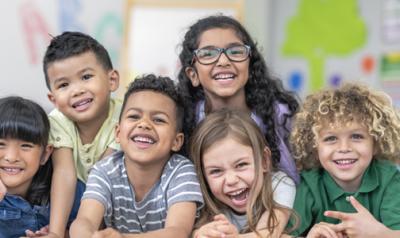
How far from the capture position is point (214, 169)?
1.52 metres

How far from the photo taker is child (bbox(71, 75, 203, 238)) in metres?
1.46

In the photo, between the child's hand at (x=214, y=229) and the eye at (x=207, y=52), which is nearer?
the child's hand at (x=214, y=229)

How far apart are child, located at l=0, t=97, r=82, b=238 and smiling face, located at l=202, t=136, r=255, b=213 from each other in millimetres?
460

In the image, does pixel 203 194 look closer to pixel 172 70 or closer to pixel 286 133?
pixel 286 133

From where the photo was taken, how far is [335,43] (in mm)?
3691

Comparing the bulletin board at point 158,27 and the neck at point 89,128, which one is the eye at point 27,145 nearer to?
the neck at point 89,128

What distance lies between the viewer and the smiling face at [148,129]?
148cm

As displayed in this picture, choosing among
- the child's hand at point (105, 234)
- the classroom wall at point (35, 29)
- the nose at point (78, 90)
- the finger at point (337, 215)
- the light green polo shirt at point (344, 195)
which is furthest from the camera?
the classroom wall at point (35, 29)

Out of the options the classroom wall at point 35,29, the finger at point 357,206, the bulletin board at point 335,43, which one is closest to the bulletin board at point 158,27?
the classroom wall at point 35,29

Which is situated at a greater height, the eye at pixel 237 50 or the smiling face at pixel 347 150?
the eye at pixel 237 50

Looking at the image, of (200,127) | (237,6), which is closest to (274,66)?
(237,6)

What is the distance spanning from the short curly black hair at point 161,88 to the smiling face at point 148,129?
15 millimetres

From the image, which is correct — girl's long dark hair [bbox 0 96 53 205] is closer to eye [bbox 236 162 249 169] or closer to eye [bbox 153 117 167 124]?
eye [bbox 153 117 167 124]

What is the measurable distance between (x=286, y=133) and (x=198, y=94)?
12.1 inches
